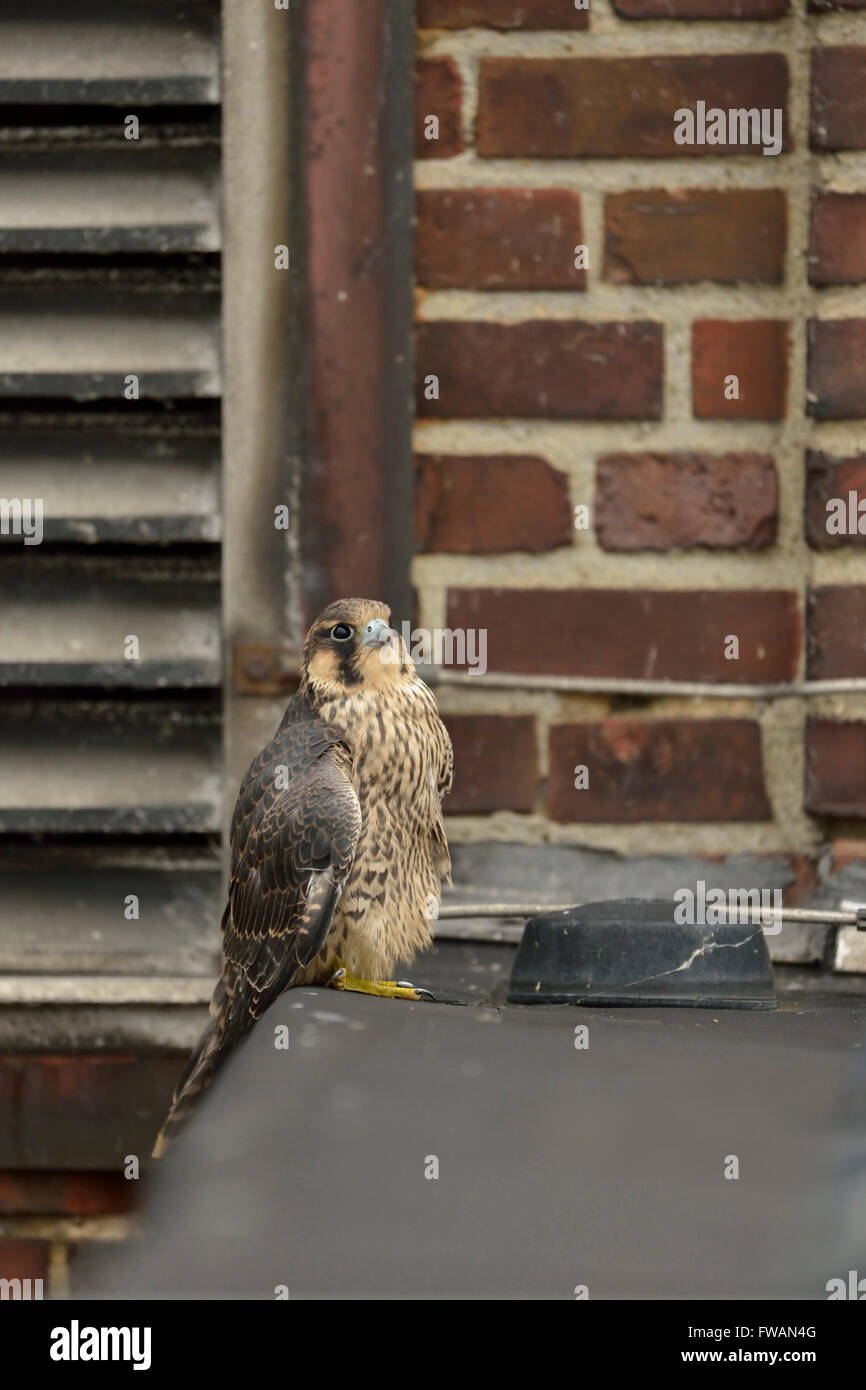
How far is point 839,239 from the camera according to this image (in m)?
1.48

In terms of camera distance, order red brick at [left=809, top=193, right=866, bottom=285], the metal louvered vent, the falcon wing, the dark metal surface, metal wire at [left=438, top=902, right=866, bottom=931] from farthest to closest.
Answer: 1. the metal louvered vent
2. red brick at [left=809, top=193, right=866, bottom=285]
3. the falcon wing
4. metal wire at [left=438, top=902, right=866, bottom=931]
5. the dark metal surface

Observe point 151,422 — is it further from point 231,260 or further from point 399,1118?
point 399,1118

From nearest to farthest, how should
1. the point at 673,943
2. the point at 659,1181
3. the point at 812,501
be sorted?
the point at 659,1181
the point at 673,943
the point at 812,501

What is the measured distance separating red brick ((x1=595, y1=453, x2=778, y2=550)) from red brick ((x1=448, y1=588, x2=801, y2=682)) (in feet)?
0.19

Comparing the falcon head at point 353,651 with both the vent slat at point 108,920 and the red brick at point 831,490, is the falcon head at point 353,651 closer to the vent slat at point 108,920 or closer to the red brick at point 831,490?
the vent slat at point 108,920

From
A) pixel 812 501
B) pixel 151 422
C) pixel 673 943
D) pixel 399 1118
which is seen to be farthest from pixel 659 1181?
pixel 151 422

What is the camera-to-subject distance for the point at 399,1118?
27.6 inches

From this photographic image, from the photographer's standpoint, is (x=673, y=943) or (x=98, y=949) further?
(x=98, y=949)

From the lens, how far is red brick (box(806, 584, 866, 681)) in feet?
4.92

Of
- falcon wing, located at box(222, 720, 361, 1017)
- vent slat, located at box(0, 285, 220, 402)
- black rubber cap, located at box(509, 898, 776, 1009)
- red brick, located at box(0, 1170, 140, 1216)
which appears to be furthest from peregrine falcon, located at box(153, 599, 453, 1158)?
vent slat, located at box(0, 285, 220, 402)

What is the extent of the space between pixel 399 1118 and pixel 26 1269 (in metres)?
1.08

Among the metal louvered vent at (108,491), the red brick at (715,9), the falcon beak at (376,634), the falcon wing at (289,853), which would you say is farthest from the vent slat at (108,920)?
the red brick at (715,9)

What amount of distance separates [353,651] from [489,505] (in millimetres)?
363

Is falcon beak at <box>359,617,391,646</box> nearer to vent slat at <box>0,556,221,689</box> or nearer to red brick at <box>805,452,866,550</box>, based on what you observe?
vent slat at <box>0,556,221,689</box>
